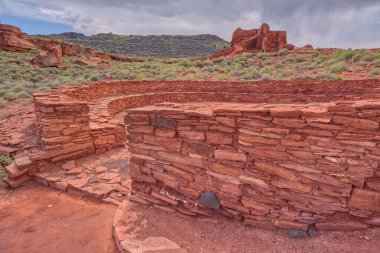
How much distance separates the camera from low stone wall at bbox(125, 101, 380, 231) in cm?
246

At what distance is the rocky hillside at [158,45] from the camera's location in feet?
174

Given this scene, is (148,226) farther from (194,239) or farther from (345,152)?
(345,152)

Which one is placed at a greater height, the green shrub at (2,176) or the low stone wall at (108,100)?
the low stone wall at (108,100)

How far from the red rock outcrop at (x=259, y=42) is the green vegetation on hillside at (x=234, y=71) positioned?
6.91 m

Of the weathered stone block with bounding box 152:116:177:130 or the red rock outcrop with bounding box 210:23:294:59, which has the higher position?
the red rock outcrop with bounding box 210:23:294:59

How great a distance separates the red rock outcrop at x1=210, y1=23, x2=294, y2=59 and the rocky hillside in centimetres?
1971

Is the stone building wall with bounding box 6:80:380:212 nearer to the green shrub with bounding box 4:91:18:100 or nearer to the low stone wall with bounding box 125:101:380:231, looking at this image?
the low stone wall with bounding box 125:101:380:231

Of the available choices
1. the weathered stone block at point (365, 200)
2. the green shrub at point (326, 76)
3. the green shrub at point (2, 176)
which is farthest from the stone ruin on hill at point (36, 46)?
the weathered stone block at point (365, 200)

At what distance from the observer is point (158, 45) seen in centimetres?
5806

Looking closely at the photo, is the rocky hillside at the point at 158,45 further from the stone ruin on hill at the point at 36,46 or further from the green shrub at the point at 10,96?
the green shrub at the point at 10,96

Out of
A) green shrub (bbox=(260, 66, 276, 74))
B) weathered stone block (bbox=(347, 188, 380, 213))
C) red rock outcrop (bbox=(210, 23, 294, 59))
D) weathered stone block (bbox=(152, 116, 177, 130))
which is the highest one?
red rock outcrop (bbox=(210, 23, 294, 59))

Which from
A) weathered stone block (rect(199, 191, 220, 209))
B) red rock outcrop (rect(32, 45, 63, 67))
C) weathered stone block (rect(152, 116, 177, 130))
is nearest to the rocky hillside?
red rock outcrop (rect(32, 45, 63, 67))

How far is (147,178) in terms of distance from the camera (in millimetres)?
3730

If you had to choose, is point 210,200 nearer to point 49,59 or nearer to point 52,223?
point 52,223
